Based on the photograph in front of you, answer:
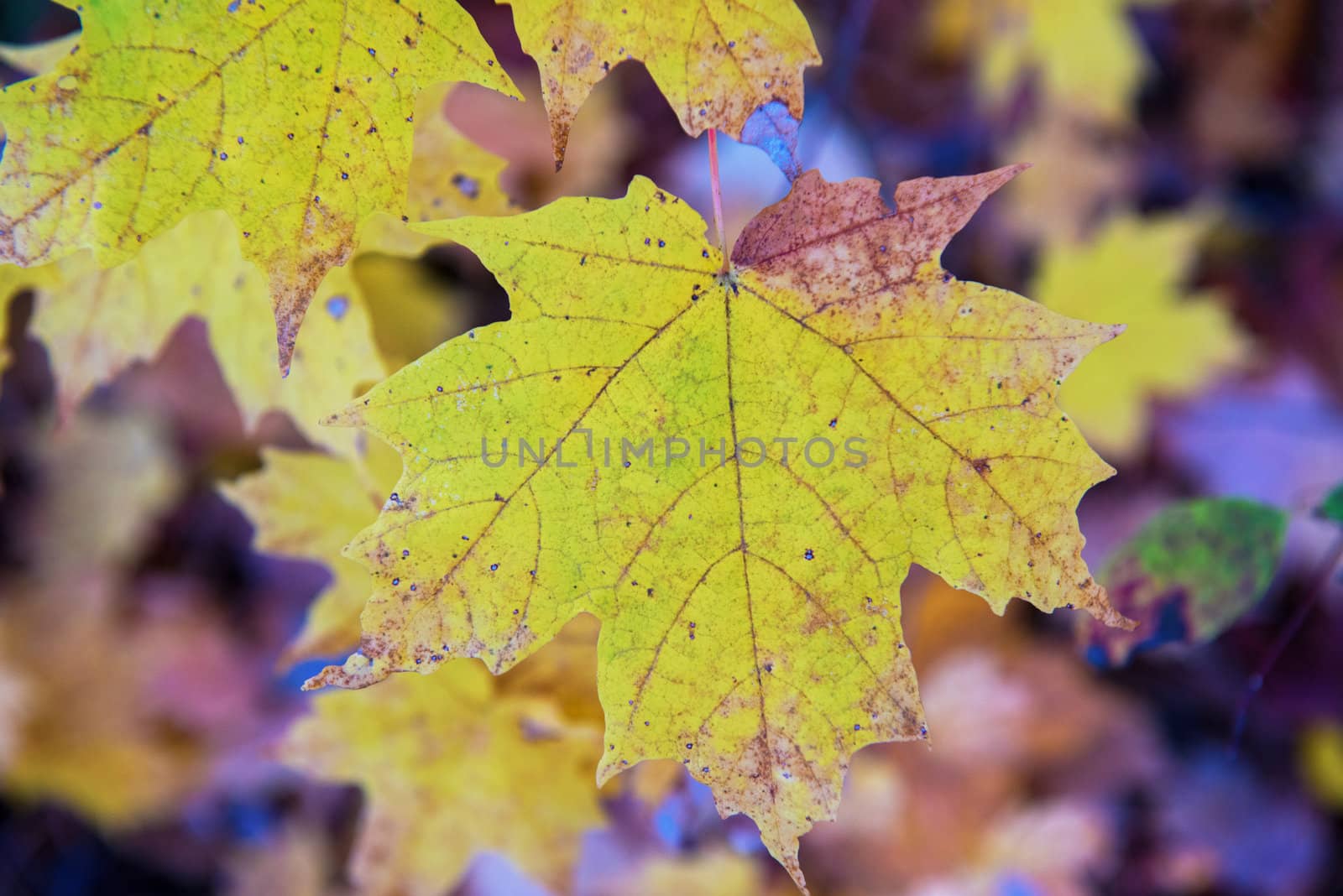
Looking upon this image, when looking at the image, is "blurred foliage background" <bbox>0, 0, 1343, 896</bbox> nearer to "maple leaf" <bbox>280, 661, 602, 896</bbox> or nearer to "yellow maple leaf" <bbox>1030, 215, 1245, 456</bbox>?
"yellow maple leaf" <bbox>1030, 215, 1245, 456</bbox>

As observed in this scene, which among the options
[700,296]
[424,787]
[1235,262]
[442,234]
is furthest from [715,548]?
[1235,262]

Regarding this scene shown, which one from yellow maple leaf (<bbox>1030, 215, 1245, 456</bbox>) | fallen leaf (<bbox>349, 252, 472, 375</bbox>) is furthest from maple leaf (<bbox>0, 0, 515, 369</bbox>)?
yellow maple leaf (<bbox>1030, 215, 1245, 456</bbox>)

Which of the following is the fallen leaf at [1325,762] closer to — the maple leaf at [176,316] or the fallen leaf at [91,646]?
Answer: the maple leaf at [176,316]

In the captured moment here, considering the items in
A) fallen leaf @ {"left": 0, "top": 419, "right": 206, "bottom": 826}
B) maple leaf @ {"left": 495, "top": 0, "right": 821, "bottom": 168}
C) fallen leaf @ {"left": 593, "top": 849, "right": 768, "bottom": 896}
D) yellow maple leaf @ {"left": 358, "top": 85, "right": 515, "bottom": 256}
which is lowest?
fallen leaf @ {"left": 593, "top": 849, "right": 768, "bottom": 896}

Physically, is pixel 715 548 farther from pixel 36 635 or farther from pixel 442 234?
pixel 36 635

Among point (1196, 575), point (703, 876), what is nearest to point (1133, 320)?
point (1196, 575)

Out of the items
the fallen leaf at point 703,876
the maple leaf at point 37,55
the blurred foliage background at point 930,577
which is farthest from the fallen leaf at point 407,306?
the fallen leaf at point 703,876
